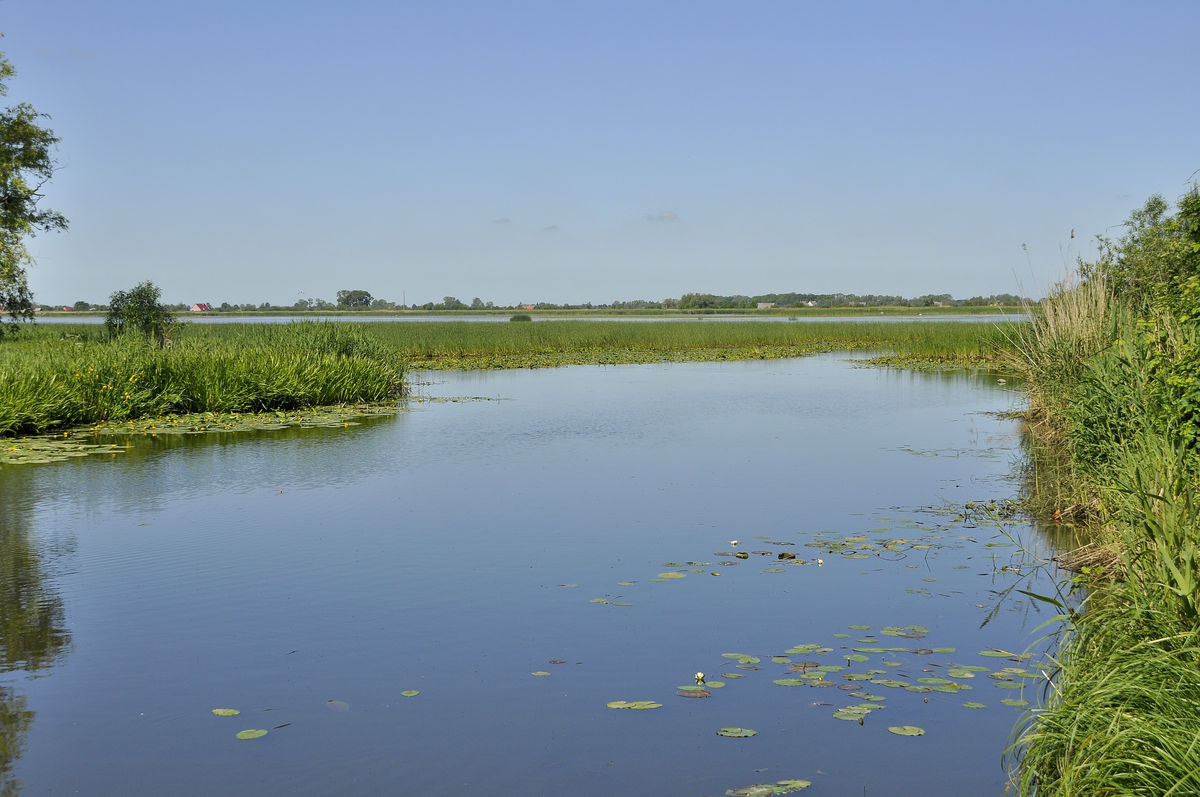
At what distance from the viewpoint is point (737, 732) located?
5473 mm

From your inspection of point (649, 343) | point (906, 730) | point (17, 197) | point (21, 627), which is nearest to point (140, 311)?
point (17, 197)

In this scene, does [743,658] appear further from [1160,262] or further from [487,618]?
[1160,262]

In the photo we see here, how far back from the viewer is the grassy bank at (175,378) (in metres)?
18.2

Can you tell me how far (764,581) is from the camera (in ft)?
28.1

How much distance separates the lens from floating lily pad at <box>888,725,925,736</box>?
5465mm

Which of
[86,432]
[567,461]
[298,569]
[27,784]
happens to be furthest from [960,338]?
[27,784]

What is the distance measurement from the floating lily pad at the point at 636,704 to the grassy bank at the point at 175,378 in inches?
583

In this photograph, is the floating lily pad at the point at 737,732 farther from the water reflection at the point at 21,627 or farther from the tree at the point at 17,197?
the tree at the point at 17,197

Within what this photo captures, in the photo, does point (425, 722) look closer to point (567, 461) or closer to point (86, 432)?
point (567, 461)

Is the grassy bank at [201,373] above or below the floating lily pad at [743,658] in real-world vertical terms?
above

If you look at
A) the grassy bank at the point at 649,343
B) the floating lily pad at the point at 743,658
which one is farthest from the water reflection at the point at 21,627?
the grassy bank at the point at 649,343

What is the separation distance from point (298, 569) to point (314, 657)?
7.94ft

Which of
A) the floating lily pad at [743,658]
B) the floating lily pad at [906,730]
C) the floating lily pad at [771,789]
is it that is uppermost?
the floating lily pad at [743,658]

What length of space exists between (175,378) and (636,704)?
59.6 ft
